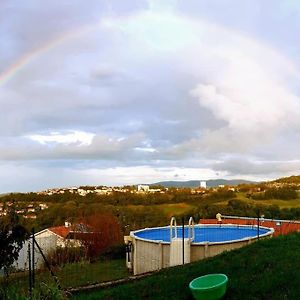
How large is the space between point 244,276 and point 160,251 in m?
5.85

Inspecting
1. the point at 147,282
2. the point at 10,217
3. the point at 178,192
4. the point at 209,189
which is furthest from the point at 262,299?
the point at 209,189

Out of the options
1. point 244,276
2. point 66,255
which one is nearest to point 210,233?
point 66,255

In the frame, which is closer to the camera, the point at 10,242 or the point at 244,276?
the point at 10,242

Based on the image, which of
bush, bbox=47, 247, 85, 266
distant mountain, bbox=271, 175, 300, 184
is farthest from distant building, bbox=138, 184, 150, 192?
bush, bbox=47, 247, 85, 266

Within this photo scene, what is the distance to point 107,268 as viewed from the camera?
13.9 m

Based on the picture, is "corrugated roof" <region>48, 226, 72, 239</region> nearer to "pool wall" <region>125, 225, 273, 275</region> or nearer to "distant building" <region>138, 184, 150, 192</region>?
"pool wall" <region>125, 225, 273, 275</region>

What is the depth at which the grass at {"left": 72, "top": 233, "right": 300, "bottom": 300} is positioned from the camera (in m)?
6.67

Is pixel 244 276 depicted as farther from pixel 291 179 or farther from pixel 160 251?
pixel 291 179

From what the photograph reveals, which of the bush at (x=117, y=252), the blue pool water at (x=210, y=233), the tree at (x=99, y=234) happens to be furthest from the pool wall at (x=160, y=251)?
the tree at (x=99, y=234)

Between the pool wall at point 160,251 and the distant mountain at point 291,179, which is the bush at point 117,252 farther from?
the distant mountain at point 291,179

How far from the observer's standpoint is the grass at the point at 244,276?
21.9ft

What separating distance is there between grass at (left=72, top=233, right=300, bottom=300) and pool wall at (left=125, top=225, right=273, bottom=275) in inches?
129

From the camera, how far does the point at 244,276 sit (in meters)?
7.29

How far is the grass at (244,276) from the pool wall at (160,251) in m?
3.27
